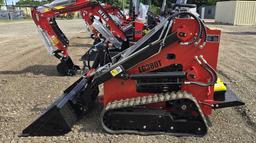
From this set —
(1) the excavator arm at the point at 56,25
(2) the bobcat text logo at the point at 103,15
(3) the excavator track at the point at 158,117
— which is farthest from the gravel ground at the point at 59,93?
(2) the bobcat text logo at the point at 103,15

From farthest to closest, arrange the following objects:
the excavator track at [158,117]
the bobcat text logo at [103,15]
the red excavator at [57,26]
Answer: the bobcat text logo at [103,15] → the red excavator at [57,26] → the excavator track at [158,117]

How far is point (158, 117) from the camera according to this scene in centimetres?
405

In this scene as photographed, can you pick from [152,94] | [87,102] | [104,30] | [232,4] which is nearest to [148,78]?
[152,94]

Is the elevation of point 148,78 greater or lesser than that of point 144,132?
greater

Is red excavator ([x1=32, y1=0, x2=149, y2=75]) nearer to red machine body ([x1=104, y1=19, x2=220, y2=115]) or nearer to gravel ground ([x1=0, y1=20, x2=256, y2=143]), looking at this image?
gravel ground ([x1=0, y1=20, x2=256, y2=143])

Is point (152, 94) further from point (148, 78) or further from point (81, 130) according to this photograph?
point (81, 130)

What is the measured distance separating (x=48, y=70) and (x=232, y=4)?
2894cm

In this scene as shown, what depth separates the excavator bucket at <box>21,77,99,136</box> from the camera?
413 cm

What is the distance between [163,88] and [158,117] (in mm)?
422

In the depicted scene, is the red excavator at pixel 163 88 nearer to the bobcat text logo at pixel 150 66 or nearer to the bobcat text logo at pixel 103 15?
the bobcat text logo at pixel 150 66

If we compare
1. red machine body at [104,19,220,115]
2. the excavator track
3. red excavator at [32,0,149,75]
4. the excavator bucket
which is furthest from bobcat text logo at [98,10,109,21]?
the excavator track

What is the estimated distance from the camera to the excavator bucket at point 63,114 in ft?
13.6

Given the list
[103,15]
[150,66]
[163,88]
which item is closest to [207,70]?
[163,88]

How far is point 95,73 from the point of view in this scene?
176 inches
